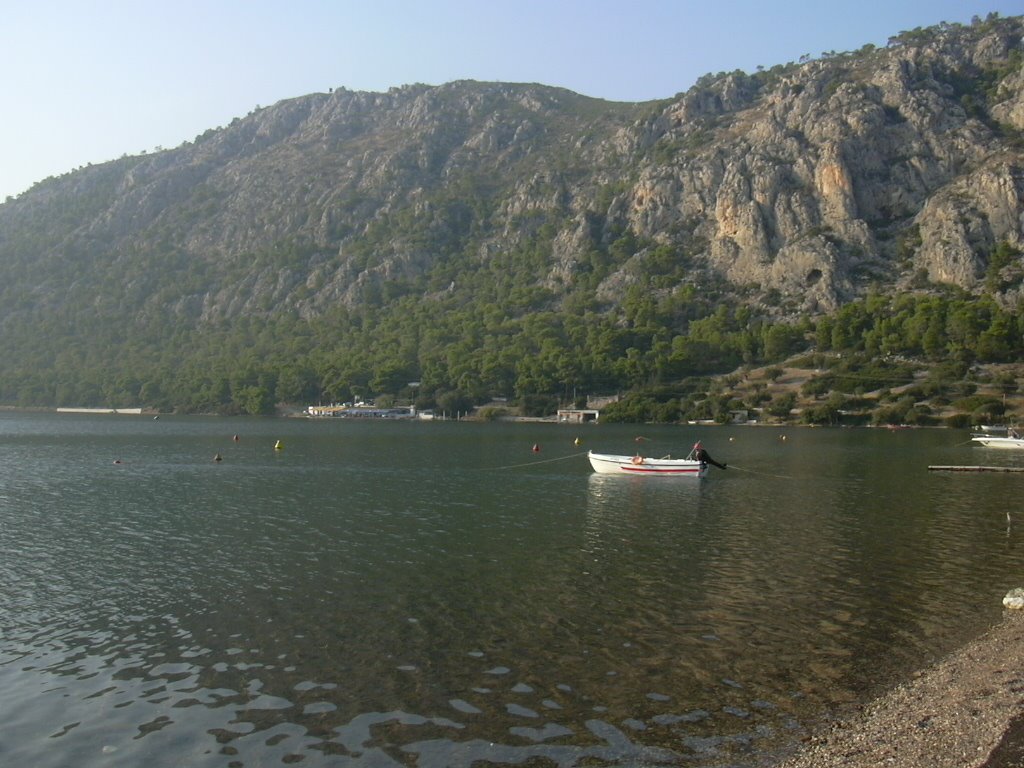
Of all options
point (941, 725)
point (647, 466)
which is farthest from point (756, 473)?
point (941, 725)

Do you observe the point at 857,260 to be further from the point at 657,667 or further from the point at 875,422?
the point at 657,667

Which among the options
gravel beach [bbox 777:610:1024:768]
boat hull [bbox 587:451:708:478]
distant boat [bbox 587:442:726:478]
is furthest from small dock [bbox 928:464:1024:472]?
gravel beach [bbox 777:610:1024:768]

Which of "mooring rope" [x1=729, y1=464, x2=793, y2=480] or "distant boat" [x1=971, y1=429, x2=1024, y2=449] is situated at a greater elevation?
"distant boat" [x1=971, y1=429, x2=1024, y2=449]

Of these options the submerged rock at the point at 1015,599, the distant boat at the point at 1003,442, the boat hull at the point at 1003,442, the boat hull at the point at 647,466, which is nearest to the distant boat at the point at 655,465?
the boat hull at the point at 647,466

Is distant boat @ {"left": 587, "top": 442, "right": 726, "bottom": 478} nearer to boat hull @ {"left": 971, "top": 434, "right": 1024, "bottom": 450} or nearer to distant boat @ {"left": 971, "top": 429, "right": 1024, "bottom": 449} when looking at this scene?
boat hull @ {"left": 971, "top": 434, "right": 1024, "bottom": 450}

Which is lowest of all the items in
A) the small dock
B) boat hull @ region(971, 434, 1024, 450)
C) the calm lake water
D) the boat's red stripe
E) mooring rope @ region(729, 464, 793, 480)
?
the calm lake water

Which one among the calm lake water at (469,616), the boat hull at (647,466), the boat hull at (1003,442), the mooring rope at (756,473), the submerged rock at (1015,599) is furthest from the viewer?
the boat hull at (1003,442)

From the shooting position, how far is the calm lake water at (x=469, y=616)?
50.9 ft

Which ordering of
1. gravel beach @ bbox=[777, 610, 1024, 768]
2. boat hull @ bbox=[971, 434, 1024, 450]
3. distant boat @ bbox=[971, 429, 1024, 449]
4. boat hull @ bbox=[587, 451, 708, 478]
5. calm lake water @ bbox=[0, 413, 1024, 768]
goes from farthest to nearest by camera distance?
1. distant boat @ bbox=[971, 429, 1024, 449]
2. boat hull @ bbox=[971, 434, 1024, 450]
3. boat hull @ bbox=[587, 451, 708, 478]
4. calm lake water @ bbox=[0, 413, 1024, 768]
5. gravel beach @ bbox=[777, 610, 1024, 768]

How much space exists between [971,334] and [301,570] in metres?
150

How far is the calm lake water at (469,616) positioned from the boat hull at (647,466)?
7.80 meters

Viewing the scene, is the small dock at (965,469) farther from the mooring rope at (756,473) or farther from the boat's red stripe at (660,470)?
the boat's red stripe at (660,470)

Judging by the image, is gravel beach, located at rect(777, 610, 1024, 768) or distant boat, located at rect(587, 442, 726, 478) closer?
gravel beach, located at rect(777, 610, 1024, 768)

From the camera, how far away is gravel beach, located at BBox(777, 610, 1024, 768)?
1351cm
